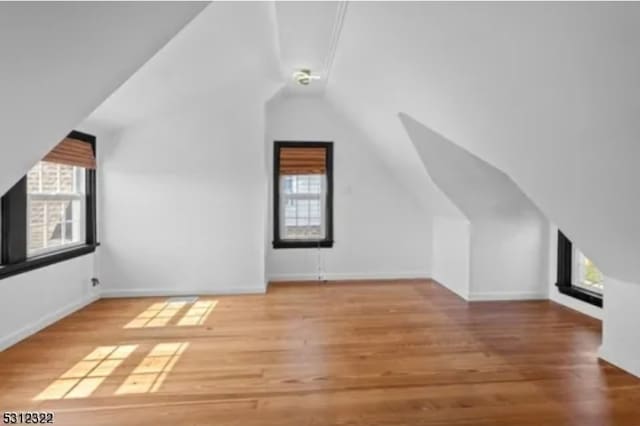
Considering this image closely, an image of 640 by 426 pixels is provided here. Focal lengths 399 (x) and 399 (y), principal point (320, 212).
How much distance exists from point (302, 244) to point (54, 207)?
115 inches

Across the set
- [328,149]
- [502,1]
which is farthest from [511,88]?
[328,149]

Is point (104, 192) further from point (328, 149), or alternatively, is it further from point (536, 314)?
point (536, 314)

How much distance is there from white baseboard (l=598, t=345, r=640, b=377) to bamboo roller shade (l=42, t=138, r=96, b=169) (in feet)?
15.3

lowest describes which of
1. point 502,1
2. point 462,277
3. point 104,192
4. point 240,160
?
point 462,277

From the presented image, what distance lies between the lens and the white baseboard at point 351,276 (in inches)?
219

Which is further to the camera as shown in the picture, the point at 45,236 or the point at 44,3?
the point at 45,236

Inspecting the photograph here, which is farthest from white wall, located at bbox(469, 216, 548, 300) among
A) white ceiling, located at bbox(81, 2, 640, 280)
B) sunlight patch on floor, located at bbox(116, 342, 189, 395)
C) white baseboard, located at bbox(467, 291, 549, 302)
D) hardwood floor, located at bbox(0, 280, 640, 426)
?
sunlight patch on floor, located at bbox(116, 342, 189, 395)

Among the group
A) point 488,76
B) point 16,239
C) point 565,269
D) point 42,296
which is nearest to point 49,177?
point 16,239

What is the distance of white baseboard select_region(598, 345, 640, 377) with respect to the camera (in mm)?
2627

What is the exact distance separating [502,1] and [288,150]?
4.05 meters

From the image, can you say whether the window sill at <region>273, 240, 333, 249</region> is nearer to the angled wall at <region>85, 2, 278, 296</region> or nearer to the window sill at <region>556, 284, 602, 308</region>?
the angled wall at <region>85, 2, 278, 296</region>

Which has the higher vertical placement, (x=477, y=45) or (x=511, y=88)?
(x=477, y=45)

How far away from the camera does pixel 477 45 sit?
2049 millimetres

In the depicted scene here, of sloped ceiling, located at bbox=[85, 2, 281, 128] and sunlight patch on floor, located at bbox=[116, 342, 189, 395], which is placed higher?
sloped ceiling, located at bbox=[85, 2, 281, 128]
